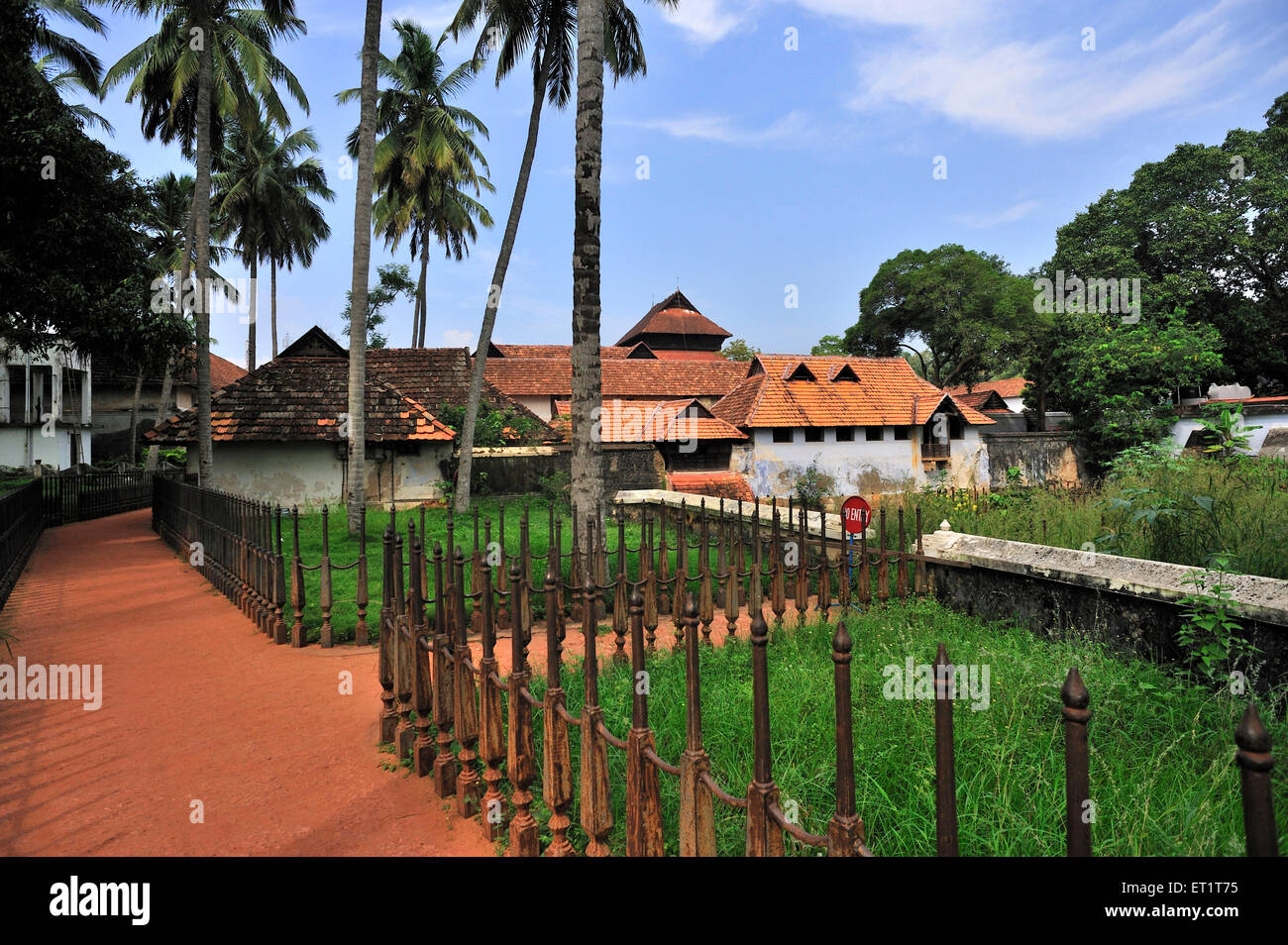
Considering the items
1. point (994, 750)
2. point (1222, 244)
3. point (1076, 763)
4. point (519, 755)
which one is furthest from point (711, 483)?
point (1222, 244)

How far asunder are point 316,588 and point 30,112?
879cm

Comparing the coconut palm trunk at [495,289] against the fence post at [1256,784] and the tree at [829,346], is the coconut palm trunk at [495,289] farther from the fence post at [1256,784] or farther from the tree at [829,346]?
the tree at [829,346]

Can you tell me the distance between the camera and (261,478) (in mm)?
15859

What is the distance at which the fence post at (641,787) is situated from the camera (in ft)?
8.06

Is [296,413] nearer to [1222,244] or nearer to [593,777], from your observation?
[593,777]

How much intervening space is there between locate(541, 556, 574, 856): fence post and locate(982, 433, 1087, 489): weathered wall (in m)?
27.1

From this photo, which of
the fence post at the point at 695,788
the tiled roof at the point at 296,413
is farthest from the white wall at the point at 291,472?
the fence post at the point at 695,788

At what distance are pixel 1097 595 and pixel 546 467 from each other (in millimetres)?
14666

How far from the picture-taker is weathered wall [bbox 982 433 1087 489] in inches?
1042

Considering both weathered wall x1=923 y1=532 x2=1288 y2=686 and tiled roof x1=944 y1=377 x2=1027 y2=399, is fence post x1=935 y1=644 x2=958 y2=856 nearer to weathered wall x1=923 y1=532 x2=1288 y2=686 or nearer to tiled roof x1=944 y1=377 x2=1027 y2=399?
weathered wall x1=923 y1=532 x2=1288 y2=686

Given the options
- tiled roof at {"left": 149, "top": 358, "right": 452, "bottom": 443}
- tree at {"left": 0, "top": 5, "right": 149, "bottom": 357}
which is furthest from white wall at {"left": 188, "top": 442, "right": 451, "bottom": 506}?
tree at {"left": 0, "top": 5, "right": 149, "bottom": 357}

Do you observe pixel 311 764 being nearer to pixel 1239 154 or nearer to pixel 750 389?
pixel 750 389
